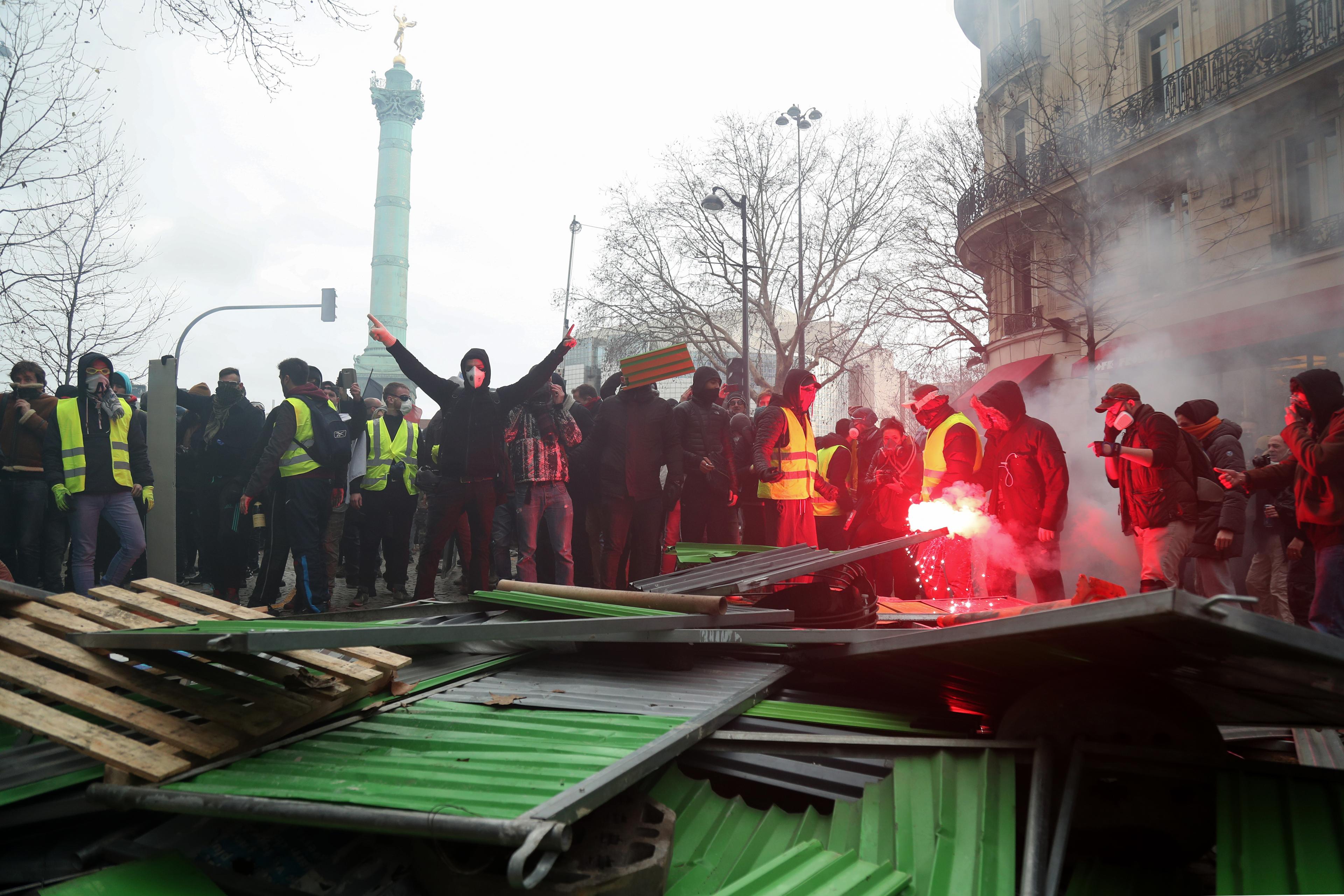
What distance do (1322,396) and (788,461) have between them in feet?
13.4

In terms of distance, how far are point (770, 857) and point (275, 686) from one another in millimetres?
1847

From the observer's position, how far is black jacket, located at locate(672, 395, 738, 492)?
26.5 ft

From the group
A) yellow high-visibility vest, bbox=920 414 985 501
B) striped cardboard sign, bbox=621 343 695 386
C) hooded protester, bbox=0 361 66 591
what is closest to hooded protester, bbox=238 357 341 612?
hooded protester, bbox=0 361 66 591

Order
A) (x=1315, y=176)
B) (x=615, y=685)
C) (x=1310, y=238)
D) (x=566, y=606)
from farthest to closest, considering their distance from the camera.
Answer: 1. (x=1315, y=176)
2. (x=1310, y=238)
3. (x=566, y=606)
4. (x=615, y=685)

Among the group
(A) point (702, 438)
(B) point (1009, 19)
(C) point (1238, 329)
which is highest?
(B) point (1009, 19)

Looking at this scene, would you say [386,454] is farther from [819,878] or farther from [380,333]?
[819,878]

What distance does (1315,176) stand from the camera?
15.1 meters

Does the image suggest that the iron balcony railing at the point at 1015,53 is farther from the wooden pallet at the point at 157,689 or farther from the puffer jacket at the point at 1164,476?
the wooden pallet at the point at 157,689

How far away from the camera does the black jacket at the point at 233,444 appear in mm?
8219

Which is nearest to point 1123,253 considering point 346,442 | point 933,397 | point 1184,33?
point 1184,33

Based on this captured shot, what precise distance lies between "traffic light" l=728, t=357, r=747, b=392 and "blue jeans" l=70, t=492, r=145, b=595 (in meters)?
6.97

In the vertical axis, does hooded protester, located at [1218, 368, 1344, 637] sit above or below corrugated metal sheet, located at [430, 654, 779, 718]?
above

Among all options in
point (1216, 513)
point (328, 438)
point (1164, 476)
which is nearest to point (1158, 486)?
point (1164, 476)

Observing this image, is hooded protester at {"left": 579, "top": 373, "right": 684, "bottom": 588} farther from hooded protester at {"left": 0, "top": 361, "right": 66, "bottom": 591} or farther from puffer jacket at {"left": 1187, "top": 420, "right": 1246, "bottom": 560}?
hooded protester at {"left": 0, "top": 361, "right": 66, "bottom": 591}
